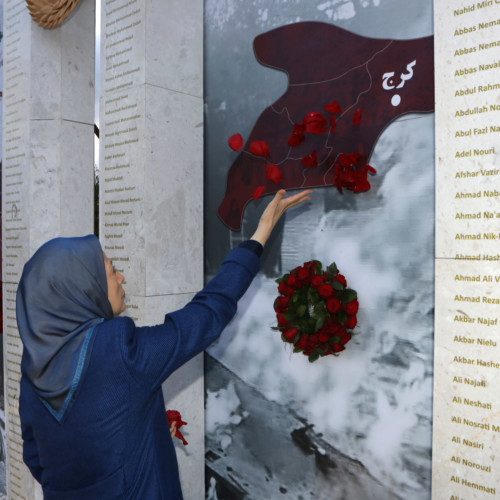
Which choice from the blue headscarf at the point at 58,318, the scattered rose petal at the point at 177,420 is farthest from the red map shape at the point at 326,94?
the blue headscarf at the point at 58,318

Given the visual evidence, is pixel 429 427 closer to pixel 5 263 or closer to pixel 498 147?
pixel 498 147

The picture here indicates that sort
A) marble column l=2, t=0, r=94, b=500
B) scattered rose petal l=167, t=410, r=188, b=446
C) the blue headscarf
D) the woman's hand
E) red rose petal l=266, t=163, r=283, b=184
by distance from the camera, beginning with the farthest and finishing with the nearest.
A: marble column l=2, t=0, r=94, b=500, scattered rose petal l=167, t=410, r=188, b=446, red rose petal l=266, t=163, r=283, b=184, the woman's hand, the blue headscarf

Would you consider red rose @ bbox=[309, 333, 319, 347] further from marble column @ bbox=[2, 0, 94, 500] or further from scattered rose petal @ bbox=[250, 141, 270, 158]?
marble column @ bbox=[2, 0, 94, 500]

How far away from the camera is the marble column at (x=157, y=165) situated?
3.06 meters

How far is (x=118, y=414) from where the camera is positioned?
1.57 meters

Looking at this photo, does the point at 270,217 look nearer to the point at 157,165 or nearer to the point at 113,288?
the point at 113,288

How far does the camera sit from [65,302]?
5.20 ft

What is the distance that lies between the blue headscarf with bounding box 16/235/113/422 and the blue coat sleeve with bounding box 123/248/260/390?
6.2 inches

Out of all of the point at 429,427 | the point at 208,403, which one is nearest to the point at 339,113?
the point at 429,427

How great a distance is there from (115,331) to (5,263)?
3.01m

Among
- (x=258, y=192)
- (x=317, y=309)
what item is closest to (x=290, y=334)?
(x=317, y=309)

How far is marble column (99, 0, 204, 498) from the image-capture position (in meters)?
3.06

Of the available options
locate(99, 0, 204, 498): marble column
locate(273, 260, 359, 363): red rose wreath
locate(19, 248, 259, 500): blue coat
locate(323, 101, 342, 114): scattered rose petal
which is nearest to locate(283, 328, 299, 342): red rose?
locate(273, 260, 359, 363): red rose wreath

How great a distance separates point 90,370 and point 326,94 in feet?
6.33
